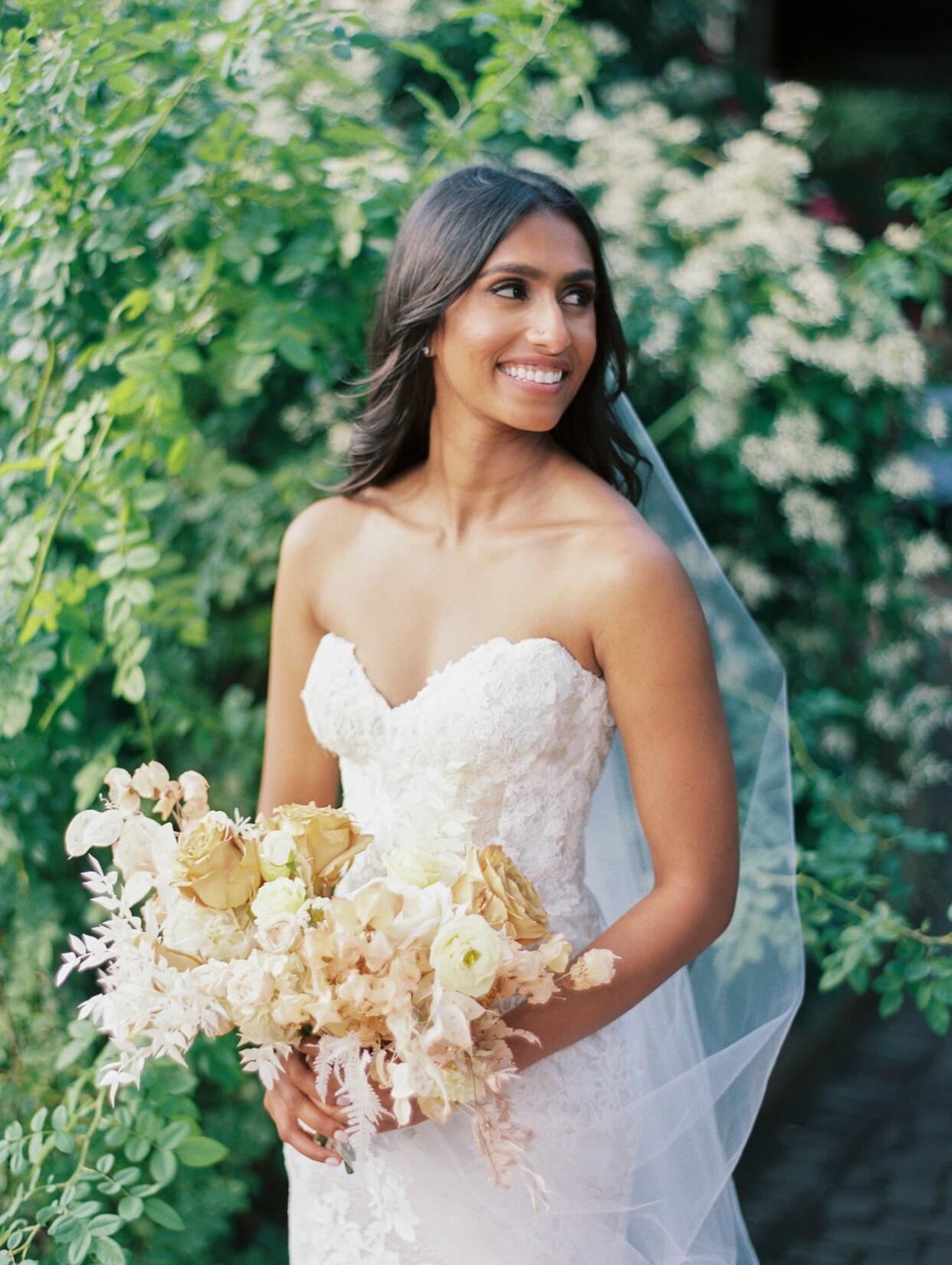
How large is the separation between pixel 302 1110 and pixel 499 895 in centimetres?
52

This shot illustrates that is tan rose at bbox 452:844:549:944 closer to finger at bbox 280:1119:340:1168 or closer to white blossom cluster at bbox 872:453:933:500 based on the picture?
finger at bbox 280:1119:340:1168

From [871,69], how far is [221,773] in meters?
6.16

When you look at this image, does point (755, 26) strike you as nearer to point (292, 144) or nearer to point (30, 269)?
point (292, 144)

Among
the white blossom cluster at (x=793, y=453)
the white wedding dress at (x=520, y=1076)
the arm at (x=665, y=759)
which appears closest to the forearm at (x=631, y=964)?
the arm at (x=665, y=759)

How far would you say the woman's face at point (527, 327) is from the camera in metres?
1.97

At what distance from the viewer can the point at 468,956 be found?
4.94 ft

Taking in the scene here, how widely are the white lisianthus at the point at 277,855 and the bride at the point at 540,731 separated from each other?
16cm

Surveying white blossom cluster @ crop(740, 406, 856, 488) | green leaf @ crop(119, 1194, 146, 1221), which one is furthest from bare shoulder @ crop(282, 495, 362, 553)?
white blossom cluster @ crop(740, 406, 856, 488)

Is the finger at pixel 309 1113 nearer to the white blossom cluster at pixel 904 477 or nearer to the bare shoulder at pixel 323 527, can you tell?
the bare shoulder at pixel 323 527

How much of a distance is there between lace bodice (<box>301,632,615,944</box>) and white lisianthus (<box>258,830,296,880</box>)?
0.92ft

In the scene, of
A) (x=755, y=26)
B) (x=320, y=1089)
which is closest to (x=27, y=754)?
(x=320, y=1089)

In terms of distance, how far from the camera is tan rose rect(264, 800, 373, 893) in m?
1.65

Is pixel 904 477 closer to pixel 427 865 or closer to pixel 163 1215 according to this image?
pixel 427 865

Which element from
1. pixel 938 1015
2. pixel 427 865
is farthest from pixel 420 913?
pixel 938 1015
